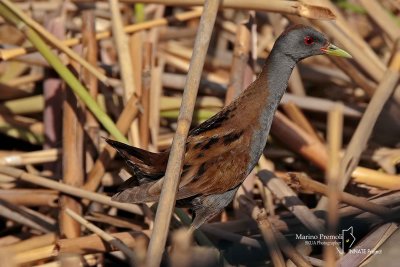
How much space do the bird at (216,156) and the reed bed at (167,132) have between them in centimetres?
13

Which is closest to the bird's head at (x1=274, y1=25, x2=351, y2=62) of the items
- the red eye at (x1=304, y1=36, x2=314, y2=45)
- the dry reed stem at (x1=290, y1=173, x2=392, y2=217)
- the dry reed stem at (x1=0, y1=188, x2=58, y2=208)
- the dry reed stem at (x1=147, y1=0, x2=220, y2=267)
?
the red eye at (x1=304, y1=36, x2=314, y2=45)

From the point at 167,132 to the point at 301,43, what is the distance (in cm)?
86

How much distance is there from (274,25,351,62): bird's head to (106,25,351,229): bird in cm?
9

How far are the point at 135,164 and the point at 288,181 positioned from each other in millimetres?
496

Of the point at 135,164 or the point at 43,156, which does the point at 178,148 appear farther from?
the point at 43,156

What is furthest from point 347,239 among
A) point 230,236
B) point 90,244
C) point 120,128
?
point 120,128

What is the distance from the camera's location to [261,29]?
3887 mm

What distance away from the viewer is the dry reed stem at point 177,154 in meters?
2.09

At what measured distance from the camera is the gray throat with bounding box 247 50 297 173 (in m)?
2.60

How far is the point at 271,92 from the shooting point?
8.72 ft

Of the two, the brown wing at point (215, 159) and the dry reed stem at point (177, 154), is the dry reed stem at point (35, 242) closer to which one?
the brown wing at point (215, 159)

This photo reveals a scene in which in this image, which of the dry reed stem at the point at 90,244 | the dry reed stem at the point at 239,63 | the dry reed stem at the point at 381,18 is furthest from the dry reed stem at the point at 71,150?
the dry reed stem at the point at 381,18

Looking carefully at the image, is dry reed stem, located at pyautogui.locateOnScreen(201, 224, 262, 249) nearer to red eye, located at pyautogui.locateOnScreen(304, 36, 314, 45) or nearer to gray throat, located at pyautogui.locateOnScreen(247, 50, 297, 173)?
gray throat, located at pyautogui.locateOnScreen(247, 50, 297, 173)

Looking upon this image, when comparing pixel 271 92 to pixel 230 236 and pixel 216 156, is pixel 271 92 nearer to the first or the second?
pixel 216 156
